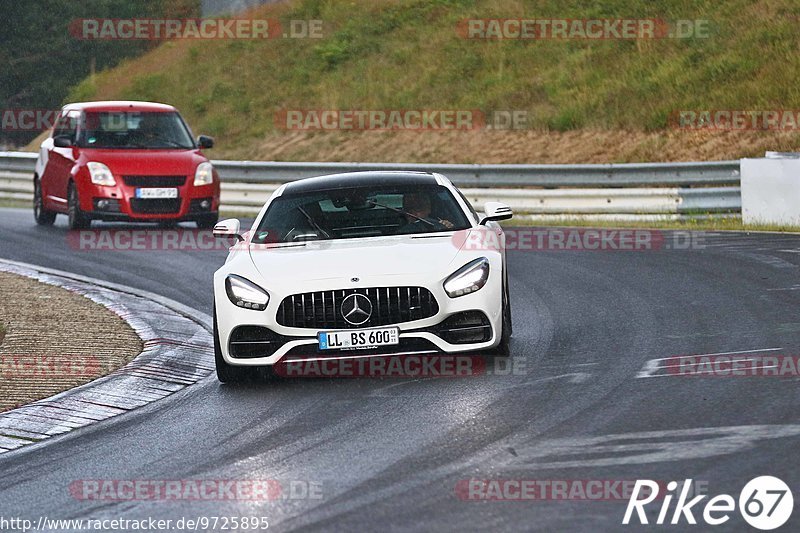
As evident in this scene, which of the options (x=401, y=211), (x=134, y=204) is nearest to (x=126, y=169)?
(x=134, y=204)

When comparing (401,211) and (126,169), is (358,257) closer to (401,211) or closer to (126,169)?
(401,211)

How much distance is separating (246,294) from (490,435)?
274cm

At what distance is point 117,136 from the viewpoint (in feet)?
68.7

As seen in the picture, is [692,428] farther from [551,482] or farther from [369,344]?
[369,344]

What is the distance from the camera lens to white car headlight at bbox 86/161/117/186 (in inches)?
786

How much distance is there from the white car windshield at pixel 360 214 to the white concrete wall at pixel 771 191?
933 cm

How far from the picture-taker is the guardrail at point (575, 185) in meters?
21.0

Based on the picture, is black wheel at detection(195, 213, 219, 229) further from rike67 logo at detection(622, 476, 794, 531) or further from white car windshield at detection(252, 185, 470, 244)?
rike67 logo at detection(622, 476, 794, 531)

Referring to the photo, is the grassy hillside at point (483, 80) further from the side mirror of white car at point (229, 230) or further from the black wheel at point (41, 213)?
the side mirror of white car at point (229, 230)

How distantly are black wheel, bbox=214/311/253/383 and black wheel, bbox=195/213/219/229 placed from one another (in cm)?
1057

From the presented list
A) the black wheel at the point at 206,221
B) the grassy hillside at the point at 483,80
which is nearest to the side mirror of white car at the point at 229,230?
the black wheel at the point at 206,221

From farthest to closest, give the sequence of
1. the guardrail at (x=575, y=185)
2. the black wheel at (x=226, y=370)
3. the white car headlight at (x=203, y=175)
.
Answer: the guardrail at (x=575, y=185), the white car headlight at (x=203, y=175), the black wheel at (x=226, y=370)

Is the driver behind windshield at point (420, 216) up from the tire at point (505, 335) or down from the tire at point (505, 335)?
up

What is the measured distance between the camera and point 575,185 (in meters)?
22.9
